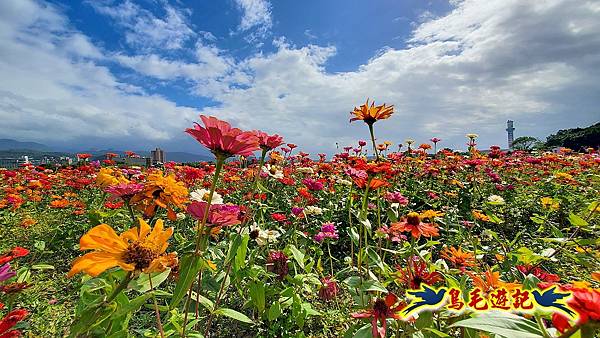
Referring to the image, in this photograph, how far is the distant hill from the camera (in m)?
20.1

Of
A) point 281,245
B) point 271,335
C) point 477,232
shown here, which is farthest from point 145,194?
point 477,232

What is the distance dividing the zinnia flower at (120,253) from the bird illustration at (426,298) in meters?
0.56

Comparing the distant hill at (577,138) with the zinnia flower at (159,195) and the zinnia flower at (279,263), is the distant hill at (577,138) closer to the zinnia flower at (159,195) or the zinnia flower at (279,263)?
the zinnia flower at (279,263)

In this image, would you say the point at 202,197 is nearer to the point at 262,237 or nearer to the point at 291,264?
the point at 262,237

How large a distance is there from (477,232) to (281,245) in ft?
6.57

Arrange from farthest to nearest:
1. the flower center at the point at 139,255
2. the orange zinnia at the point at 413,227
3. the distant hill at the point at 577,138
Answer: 1. the distant hill at the point at 577,138
2. the orange zinnia at the point at 413,227
3. the flower center at the point at 139,255

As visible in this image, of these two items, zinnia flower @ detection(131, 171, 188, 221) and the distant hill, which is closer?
zinnia flower @ detection(131, 171, 188, 221)

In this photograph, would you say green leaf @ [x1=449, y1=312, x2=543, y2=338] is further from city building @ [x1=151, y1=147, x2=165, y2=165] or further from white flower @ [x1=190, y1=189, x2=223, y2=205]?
city building @ [x1=151, y1=147, x2=165, y2=165]

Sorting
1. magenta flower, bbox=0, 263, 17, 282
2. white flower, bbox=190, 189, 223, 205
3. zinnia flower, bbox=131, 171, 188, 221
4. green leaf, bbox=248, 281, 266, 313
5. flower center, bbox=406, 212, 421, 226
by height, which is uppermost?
zinnia flower, bbox=131, 171, 188, 221

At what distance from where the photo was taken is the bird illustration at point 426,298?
710 millimetres

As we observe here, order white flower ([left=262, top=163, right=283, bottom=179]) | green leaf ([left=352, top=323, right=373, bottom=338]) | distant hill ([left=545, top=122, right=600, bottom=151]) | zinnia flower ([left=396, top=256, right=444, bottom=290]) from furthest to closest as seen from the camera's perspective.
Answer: distant hill ([left=545, top=122, right=600, bottom=151]) → white flower ([left=262, top=163, right=283, bottom=179]) → zinnia flower ([left=396, top=256, right=444, bottom=290]) → green leaf ([left=352, top=323, right=373, bottom=338])

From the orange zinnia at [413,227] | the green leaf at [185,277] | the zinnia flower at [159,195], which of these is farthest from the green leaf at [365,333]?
the zinnia flower at [159,195]

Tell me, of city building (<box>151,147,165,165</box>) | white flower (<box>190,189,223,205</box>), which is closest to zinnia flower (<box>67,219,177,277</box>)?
white flower (<box>190,189,223,205</box>)

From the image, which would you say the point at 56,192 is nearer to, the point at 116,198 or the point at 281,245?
the point at 281,245
